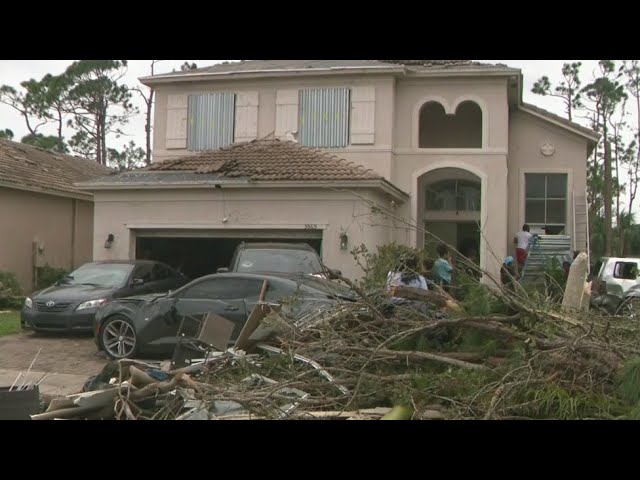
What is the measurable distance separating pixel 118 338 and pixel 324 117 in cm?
924

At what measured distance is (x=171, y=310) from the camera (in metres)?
10.9

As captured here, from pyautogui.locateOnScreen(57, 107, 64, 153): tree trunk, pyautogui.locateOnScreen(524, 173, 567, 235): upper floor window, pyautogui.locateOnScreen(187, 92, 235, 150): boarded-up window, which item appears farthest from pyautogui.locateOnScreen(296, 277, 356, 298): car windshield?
pyautogui.locateOnScreen(57, 107, 64, 153): tree trunk

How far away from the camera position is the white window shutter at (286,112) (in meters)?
18.6

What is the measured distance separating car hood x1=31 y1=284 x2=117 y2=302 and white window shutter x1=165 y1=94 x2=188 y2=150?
7.06 m

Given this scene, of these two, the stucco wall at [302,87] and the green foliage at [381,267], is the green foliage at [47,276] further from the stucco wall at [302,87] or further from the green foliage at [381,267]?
the green foliage at [381,267]

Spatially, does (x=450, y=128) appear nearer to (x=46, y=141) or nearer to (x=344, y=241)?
(x=344, y=241)

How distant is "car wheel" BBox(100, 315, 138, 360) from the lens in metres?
10.9

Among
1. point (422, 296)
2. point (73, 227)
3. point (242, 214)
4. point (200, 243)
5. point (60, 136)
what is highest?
point (60, 136)

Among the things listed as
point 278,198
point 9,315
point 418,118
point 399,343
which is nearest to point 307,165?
point 278,198

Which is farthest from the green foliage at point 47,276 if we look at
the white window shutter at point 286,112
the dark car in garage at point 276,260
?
the dark car in garage at point 276,260

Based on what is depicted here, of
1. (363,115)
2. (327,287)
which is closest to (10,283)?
(363,115)

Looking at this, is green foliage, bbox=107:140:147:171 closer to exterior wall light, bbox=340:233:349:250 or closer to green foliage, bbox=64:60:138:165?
green foliage, bbox=64:60:138:165
